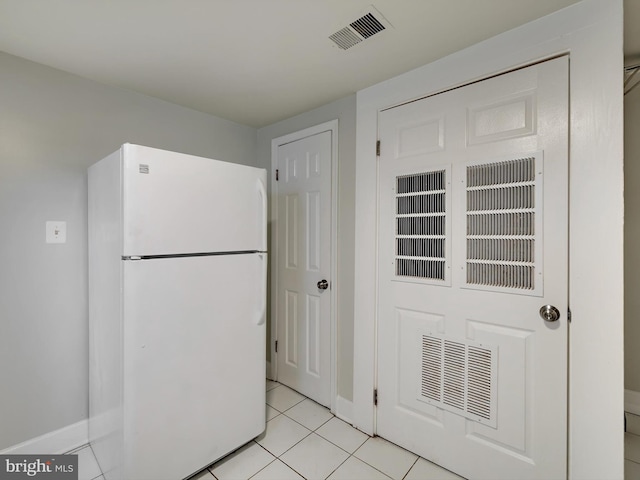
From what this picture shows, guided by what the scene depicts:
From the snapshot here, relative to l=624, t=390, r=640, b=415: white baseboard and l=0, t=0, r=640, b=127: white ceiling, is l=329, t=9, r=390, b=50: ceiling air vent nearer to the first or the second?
l=0, t=0, r=640, b=127: white ceiling

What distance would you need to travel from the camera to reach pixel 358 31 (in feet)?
4.74

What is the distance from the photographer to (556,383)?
1.34 metres

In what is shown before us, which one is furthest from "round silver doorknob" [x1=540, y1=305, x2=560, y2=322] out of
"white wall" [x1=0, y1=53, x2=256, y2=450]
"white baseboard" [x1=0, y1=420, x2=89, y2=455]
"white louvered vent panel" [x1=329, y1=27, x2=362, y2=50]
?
"white baseboard" [x1=0, y1=420, x2=89, y2=455]

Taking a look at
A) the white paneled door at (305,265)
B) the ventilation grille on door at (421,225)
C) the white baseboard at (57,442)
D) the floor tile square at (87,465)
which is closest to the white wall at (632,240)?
the ventilation grille on door at (421,225)

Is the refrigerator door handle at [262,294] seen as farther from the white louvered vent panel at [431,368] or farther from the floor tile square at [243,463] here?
the white louvered vent panel at [431,368]

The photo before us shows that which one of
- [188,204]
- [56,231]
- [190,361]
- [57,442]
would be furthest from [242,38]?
[57,442]

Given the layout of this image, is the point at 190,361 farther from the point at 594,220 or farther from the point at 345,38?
the point at 594,220

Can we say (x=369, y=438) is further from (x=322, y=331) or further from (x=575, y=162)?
(x=575, y=162)

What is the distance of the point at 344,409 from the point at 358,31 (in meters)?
2.33

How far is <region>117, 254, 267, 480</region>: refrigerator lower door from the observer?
4.55 feet

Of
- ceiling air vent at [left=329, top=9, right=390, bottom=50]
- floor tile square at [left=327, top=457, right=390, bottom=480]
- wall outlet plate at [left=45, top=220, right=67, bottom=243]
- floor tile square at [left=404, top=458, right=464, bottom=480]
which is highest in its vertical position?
ceiling air vent at [left=329, top=9, right=390, bottom=50]

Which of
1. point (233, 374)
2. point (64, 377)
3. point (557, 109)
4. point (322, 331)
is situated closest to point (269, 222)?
point (322, 331)

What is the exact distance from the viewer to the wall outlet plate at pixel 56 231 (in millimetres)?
1755

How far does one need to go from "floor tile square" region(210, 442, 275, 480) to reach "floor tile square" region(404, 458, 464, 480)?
2.63 ft
